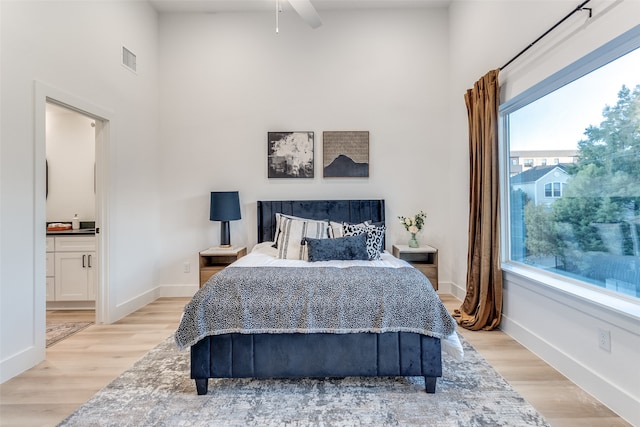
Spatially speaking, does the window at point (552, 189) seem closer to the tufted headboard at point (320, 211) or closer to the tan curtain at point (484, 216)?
the tan curtain at point (484, 216)

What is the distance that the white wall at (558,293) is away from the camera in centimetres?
184

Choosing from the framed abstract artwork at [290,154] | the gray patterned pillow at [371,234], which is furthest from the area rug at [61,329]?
the gray patterned pillow at [371,234]

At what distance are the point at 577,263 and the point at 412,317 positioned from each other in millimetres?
1340

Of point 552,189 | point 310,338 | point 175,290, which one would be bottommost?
point 175,290

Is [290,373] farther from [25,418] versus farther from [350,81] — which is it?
[350,81]

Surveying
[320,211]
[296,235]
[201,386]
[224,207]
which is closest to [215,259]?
[224,207]

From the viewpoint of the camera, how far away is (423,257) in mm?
4145

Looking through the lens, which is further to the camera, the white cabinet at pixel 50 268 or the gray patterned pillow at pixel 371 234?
the white cabinet at pixel 50 268

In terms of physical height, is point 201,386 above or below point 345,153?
Result: below

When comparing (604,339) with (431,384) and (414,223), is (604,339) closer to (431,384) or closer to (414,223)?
(431,384)

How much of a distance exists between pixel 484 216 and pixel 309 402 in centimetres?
223

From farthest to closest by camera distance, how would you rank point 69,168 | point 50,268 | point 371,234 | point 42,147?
point 69,168 → point 50,268 → point 371,234 → point 42,147

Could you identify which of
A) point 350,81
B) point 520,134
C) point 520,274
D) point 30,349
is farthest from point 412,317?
point 350,81

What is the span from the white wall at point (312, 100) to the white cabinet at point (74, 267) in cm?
121
